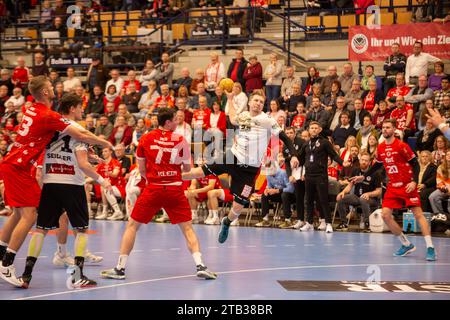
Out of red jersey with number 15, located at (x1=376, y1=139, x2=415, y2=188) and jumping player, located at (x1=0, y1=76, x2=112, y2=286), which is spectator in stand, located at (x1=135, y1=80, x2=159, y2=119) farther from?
jumping player, located at (x1=0, y1=76, x2=112, y2=286)

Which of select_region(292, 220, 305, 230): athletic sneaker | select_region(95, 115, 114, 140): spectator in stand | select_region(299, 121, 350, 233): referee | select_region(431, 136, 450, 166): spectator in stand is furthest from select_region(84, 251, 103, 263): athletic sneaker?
select_region(95, 115, 114, 140): spectator in stand

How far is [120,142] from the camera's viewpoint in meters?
19.9

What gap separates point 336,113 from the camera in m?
18.0

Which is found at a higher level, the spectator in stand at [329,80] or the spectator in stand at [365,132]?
the spectator in stand at [329,80]

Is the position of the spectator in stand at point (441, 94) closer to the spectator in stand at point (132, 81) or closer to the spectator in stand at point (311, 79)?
the spectator in stand at point (311, 79)

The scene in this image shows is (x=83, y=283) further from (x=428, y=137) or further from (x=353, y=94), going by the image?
(x=353, y=94)

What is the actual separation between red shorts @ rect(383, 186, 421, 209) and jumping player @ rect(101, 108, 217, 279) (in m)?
3.83

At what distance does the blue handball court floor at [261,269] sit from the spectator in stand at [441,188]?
3.01 feet

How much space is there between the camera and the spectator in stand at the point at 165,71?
21.7 m

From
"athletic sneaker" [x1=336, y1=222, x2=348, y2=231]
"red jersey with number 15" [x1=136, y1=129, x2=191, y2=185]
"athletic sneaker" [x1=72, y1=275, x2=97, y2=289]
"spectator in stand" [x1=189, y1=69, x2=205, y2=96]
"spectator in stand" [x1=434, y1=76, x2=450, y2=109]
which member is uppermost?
"spectator in stand" [x1=189, y1=69, x2=205, y2=96]

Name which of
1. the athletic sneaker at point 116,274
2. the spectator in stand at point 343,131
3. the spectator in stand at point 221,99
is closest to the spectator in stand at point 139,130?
the spectator in stand at point 221,99

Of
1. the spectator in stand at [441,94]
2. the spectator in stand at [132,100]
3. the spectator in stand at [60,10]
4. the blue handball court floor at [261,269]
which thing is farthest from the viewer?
the spectator in stand at [60,10]

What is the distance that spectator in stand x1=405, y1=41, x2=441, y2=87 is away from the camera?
17703 millimetres

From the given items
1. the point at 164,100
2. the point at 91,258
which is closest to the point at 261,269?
the point at 91,258
